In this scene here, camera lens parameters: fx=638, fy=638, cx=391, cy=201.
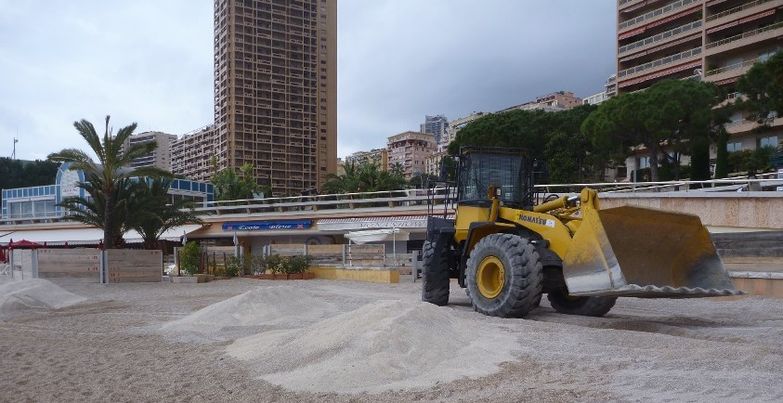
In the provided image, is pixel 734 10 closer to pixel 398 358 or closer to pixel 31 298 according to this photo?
pixel 31 298

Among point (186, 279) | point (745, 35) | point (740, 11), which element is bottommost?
point (186, 279)

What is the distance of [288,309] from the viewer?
1202 centimetres

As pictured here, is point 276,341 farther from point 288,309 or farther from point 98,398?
point 288,309

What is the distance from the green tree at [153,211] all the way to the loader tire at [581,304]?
→ 68.4 ft

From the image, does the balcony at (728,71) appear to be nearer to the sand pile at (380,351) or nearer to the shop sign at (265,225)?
the shop sign at (265,225)

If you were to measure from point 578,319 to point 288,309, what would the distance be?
17.2 feet

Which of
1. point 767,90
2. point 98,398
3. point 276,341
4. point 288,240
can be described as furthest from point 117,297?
point 767,90

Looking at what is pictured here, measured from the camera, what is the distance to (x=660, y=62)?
57.1 metres

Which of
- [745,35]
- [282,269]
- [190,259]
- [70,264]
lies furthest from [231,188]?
[745,35]

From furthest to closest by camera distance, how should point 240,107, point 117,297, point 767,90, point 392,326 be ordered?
point 240,107 < point 767,90 < point 117,297 < point 392,326

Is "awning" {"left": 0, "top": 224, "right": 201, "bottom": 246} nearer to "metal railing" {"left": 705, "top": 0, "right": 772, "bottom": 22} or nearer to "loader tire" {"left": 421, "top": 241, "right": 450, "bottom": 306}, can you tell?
"loader tire" {"left": 421, "top": 241, "right": 450, "bottom": 306}

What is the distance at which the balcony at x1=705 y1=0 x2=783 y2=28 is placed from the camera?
48.2m

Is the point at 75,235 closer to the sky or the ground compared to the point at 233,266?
closer to the sky

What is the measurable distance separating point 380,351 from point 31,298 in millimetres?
11911
